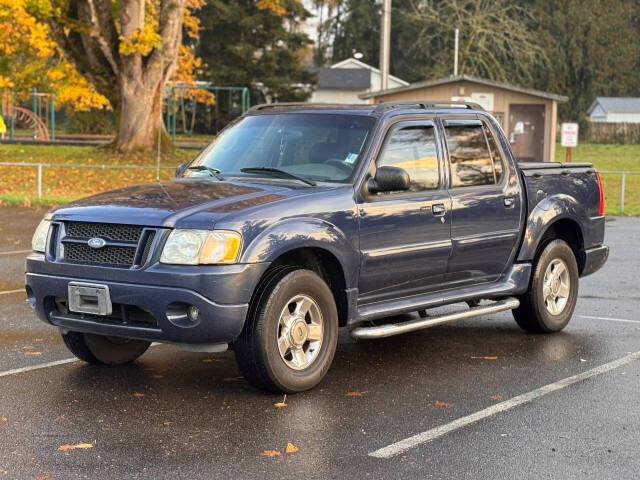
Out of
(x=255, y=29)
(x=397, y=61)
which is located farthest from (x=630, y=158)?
(x=397, y=61)

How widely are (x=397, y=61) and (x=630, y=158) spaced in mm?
32000

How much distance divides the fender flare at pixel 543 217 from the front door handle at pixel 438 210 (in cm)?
114

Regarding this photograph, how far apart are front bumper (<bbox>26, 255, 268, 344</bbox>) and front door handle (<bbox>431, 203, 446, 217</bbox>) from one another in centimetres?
173

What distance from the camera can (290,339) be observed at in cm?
715

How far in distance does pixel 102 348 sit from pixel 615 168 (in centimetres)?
3746

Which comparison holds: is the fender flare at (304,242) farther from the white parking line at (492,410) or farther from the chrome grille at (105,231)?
the white parking line at (492,410)

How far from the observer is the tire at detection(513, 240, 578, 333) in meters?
9.30

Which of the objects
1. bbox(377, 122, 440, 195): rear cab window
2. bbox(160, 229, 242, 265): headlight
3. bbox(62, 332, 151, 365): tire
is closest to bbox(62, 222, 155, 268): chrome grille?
bbox(160, 229, 242, 265): headlight

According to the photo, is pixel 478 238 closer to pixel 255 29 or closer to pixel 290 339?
pixel 290 339

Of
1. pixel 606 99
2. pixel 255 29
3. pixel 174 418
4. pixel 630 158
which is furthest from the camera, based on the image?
pixel 606 99

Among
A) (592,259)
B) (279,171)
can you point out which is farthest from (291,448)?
(592,259)

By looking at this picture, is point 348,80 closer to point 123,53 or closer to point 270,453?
point 123,53

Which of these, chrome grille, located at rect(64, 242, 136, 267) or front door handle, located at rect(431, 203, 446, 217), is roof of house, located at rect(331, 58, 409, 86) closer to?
front door handle, located at rect(431, 203, 446, 217)

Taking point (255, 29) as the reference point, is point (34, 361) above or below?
below
